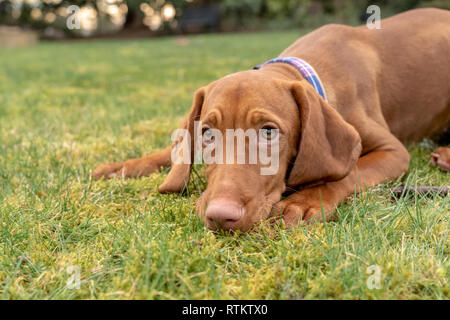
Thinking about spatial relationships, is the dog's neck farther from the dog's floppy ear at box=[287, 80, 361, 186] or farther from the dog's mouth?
the dog's mouth

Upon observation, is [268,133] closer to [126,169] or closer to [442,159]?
[126,169]

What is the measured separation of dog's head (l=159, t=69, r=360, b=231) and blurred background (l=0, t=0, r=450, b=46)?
97.9ft

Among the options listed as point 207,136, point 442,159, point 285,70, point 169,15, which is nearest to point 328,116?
point 285,70

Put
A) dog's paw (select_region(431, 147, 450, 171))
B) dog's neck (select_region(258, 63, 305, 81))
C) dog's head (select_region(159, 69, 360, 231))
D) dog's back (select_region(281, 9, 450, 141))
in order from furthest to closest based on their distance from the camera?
dog's back (select_region(281, 9, 450, 141))
dog's paw (select_region(431, 147, 450, 171))
dog's neck (select_region(258, 63, 305, 81))
dog's head (select_region(159, 69, 360, 231))

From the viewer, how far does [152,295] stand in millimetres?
1965

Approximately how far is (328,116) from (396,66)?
62.2 inches

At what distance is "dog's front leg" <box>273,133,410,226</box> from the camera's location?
2.82 m

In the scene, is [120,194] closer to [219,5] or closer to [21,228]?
[21,228]

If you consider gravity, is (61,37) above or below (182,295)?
below

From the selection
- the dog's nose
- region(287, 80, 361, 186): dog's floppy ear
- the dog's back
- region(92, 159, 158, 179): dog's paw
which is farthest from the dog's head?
the dog's back

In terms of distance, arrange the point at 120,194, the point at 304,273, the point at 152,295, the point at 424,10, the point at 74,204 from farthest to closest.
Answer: the point at 424,10 < the point at 120,194 < the point at 74,204 < the point at 304,273 < the point at 152,295

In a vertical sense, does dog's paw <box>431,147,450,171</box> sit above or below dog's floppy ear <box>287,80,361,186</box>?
below
